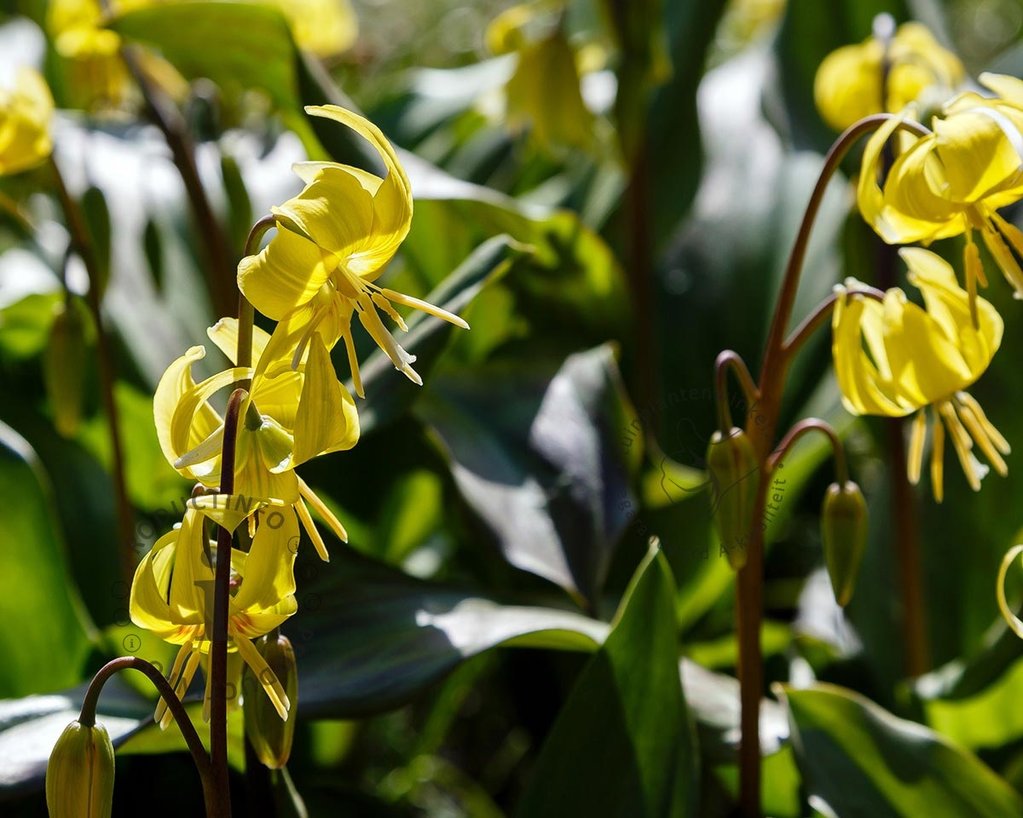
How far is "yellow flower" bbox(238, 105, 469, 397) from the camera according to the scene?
1.82 ft

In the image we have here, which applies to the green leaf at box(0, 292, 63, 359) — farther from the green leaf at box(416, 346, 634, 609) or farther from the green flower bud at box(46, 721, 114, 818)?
the green flower bud at box(46, 721, 114, 818)

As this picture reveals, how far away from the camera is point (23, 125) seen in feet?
3.21

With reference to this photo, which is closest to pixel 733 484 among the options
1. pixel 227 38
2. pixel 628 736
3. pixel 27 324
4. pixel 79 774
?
pixel 628 736

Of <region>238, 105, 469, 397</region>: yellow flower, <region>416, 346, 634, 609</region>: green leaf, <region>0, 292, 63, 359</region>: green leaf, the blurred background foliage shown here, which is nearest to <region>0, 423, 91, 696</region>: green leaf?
the blurred background foliage

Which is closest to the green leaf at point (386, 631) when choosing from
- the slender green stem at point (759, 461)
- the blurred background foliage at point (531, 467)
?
the blurred background foliage at point (531, 467)

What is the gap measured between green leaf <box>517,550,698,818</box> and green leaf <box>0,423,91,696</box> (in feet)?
1.61

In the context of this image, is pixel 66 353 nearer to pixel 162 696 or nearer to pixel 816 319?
pixel 162 696

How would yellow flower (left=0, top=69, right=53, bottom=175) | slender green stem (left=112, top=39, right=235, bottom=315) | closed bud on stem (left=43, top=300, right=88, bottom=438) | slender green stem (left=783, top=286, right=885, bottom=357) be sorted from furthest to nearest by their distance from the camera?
slender green stem (left=112, top=39, right=235, bottom=315) < closed bud on stem (left=43, top=300, right=88, bottom=438) < yellow flower (left=0, top=69, right=53, bottom=175) < slender green stem (left=783, top=286, right=885, bottom=357)

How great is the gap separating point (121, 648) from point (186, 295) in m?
0.66

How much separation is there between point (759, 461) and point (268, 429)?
383 millimetres

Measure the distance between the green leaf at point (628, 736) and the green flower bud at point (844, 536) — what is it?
12cm

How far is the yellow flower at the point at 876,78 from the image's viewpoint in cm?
117

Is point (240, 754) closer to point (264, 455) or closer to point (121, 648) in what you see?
point (121, 648)

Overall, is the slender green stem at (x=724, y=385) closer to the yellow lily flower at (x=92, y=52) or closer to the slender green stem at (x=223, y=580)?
the slender green stem at (x=223, y=580)
